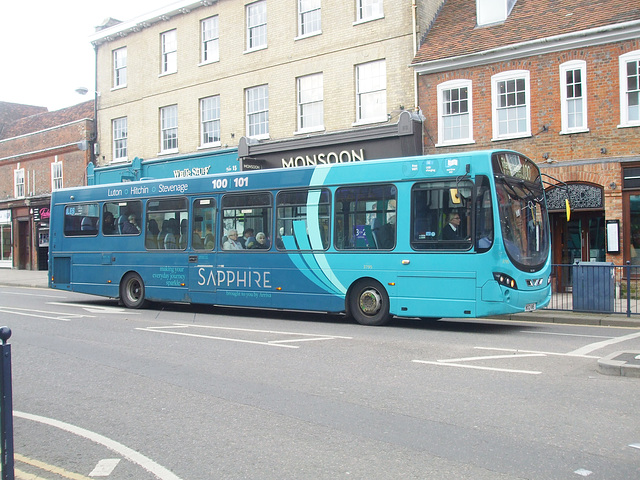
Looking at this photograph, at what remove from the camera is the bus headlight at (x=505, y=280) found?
1089cm

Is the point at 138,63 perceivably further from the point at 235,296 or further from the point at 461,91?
the point at 235,296

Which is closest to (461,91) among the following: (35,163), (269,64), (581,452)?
(269,64)

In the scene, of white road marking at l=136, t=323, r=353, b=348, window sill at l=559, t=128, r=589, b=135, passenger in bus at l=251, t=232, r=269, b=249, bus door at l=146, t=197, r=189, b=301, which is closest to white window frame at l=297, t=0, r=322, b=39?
window sill at l=559, t=128, r=589, b=135

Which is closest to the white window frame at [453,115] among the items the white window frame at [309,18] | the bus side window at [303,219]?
the white window frame at [309,18]

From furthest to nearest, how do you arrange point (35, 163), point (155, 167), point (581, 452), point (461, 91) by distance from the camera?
point (35, 163) → point (155, 167) → point (461, 91) → point (581, 452)

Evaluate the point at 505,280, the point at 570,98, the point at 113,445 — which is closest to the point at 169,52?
the point at 570,98

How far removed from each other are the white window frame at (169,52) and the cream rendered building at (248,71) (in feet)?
0.14

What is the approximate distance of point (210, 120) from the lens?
2572 cm

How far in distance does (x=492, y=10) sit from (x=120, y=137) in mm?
18014

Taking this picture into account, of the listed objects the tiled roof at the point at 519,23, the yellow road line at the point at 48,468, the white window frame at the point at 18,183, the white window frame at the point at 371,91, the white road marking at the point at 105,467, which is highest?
the tiled roof at the point at 519,23

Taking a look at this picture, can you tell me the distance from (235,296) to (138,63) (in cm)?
1818

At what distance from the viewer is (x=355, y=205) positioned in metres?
12.6

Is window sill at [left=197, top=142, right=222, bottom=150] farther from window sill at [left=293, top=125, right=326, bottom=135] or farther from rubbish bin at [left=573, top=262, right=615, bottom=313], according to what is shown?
rubbish bin at [left=573, top=262, right=615, bottom=313]

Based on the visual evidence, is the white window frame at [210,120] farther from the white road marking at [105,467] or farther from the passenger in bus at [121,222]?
the white road marking at [105,467]
